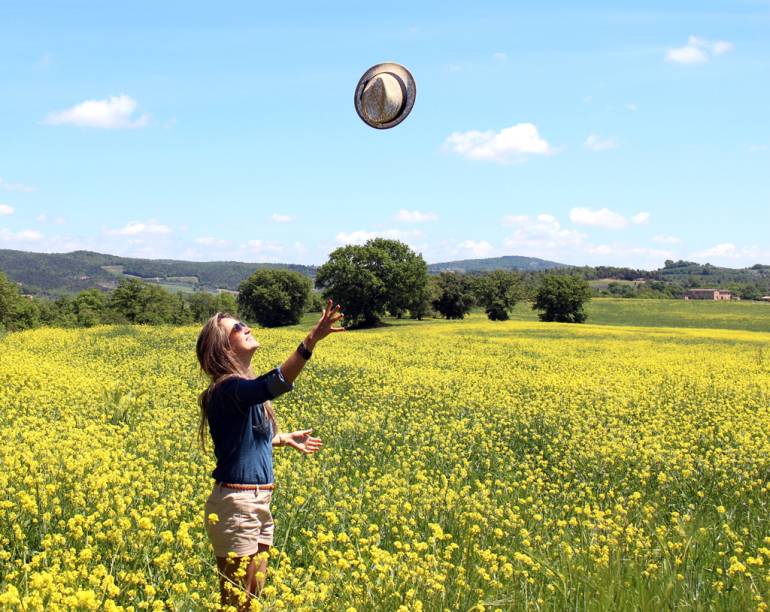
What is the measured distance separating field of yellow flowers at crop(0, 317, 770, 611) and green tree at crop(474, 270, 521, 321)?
5726cm

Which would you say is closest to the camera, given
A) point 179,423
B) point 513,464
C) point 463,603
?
point 463,603

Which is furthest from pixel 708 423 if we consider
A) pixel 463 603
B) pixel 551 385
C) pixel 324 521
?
pixel 463 603

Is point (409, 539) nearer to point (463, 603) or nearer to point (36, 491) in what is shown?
point (463, 603)

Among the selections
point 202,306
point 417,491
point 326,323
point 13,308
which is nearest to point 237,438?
point 326,323

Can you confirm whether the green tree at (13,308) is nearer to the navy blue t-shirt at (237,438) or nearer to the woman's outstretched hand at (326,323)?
the navy blue t-shirt at (237,438)

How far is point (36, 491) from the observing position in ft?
16.3

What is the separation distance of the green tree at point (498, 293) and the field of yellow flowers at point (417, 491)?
5726cm

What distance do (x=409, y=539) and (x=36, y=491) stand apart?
2861 millimetres

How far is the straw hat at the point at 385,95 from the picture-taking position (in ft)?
8.26

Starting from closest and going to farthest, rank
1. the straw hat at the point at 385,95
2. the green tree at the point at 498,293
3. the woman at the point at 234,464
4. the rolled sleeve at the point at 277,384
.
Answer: the straw hat at the point at 385,95 → the rolled sleeve at the point at 277,384 → the woman at the point at 234,464 → the green tree at the point at 498,293

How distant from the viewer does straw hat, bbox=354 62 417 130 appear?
252 cm

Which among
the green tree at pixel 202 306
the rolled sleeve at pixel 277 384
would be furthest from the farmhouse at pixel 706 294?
the rolled sleeve at pixel 277 384

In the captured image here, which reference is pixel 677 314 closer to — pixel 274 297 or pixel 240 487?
pixel 274 297

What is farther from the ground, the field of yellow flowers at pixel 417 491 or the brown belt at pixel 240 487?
the brown belt at pixel 240 487
